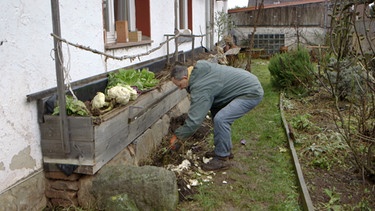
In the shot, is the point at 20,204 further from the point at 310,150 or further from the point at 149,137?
the point at 310,150

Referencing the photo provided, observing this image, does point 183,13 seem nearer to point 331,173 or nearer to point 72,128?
point 331,173

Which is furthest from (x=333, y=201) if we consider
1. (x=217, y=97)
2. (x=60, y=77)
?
(x=60, y=77)

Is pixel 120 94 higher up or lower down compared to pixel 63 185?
higher up

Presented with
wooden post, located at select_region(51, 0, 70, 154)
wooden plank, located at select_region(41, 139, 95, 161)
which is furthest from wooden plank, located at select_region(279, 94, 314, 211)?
wooden post, located at select_region(51, 0, 70, 154)

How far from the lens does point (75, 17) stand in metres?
4.31

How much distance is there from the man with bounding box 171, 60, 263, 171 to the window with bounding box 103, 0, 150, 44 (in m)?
1.53

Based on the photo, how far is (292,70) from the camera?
965 cm

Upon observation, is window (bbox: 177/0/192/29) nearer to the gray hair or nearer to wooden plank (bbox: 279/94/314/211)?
wooden plank (bbox: 279/94/314/211)

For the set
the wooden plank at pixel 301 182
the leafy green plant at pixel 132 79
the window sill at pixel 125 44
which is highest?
the window sill at pixel 125 44

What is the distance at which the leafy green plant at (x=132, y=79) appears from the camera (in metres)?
4.96

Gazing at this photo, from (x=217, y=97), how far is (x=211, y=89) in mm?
483

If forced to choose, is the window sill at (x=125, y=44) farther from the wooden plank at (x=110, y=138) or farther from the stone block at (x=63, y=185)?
the stone block at (x=63, y=185)

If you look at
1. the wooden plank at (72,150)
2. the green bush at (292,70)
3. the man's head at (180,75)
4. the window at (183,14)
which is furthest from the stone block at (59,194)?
the window at (183,14)

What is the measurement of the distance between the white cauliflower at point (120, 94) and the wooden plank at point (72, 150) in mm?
834
